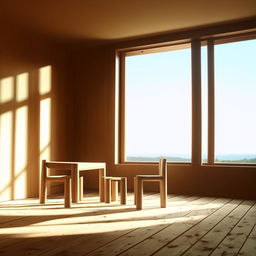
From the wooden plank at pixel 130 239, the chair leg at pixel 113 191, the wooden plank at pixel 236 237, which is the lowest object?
the wooden plank at pixel 236 237

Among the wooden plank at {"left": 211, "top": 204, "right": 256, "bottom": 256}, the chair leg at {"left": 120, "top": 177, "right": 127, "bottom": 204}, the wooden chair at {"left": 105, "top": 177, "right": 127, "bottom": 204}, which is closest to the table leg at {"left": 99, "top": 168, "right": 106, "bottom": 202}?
the wooden chair at {"left": 105, "top": 177, "right": 127, "bottom": 204}

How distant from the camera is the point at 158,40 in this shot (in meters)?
5.56

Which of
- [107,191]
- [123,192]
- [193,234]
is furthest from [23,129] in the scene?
[193,234]

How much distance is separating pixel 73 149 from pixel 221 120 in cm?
254

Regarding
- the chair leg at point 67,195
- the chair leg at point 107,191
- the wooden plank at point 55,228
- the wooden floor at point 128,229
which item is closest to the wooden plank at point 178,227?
the wooden floor at point 128,229

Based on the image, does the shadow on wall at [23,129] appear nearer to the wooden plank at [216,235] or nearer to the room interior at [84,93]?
the room interior at [84,93]

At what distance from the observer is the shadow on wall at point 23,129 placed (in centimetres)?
484

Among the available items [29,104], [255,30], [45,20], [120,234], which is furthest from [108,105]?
[120,234]

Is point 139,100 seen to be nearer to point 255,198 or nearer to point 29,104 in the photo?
point 29,104

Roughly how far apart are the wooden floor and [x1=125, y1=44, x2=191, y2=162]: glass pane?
1726 millimetres

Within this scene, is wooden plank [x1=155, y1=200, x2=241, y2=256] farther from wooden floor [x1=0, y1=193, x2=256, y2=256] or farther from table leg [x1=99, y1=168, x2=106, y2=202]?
table leg [x1=99, y1=168, x2=106, y2=202]

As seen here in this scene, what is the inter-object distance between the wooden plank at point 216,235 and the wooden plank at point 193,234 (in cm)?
4

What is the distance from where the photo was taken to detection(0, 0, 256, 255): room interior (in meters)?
4.42

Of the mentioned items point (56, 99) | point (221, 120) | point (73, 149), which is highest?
point (56, 99)
